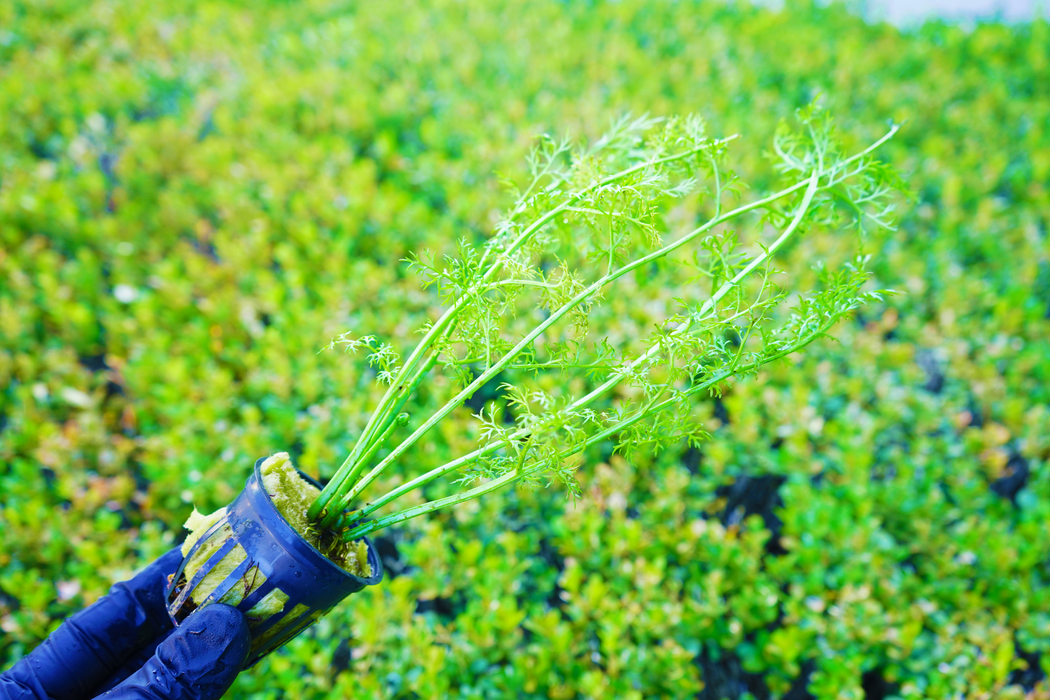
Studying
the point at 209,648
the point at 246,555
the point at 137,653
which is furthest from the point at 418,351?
the point at 137,653

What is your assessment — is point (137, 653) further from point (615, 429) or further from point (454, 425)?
point (615, 429)

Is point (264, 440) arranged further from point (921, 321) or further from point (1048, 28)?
point (1048, 28)

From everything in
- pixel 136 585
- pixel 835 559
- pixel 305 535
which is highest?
pixel 136 585

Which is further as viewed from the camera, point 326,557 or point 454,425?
point 454,425

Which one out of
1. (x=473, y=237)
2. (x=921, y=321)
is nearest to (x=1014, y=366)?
(x=921, y=321)

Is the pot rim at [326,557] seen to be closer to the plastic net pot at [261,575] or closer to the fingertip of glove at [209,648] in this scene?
the plastic net pot at [261,575]

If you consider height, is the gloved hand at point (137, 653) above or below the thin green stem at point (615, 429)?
above

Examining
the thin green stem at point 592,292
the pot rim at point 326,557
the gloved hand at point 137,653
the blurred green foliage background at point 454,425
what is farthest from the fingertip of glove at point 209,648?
the blurred green foliage background at point 454,425
